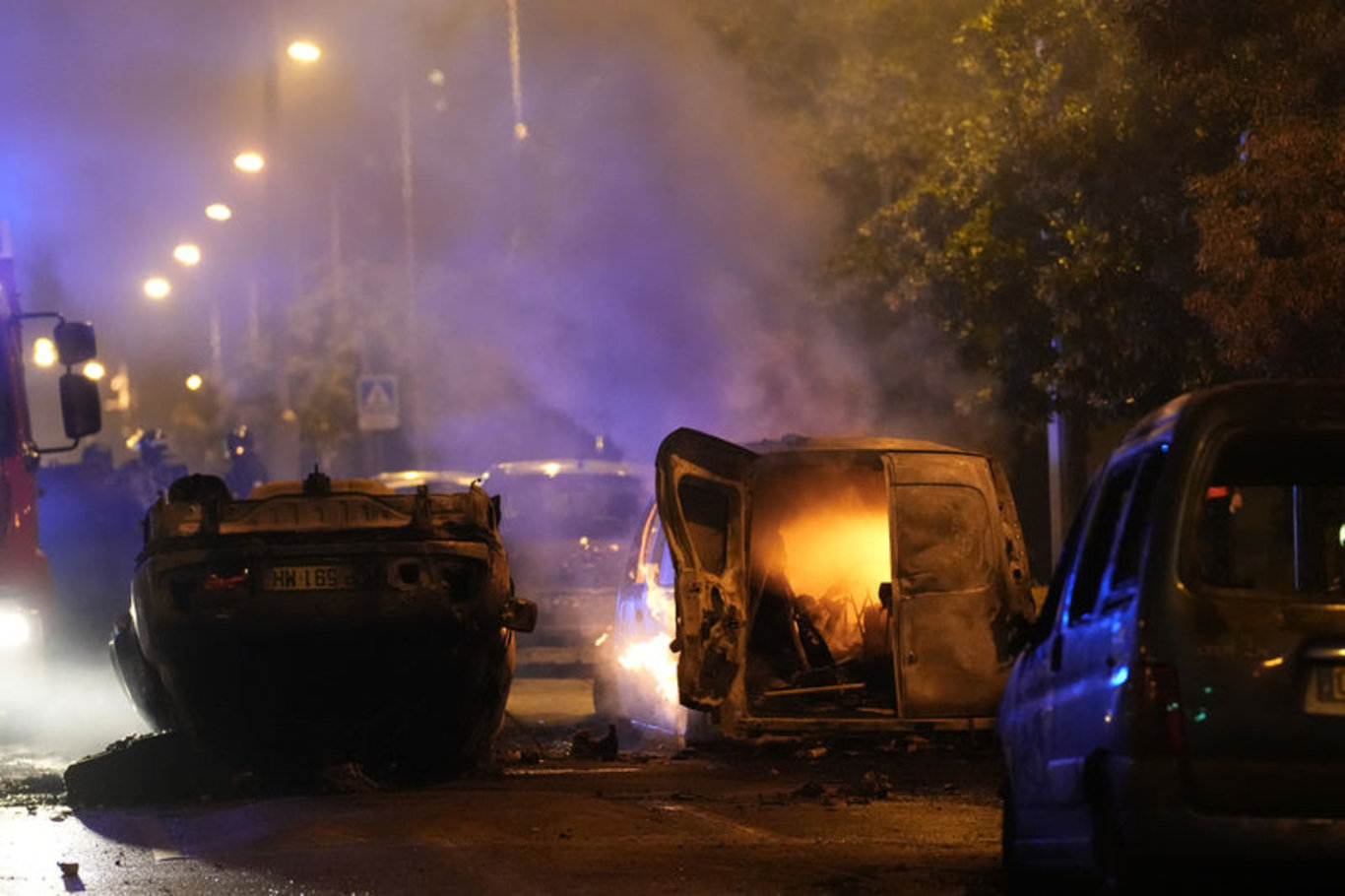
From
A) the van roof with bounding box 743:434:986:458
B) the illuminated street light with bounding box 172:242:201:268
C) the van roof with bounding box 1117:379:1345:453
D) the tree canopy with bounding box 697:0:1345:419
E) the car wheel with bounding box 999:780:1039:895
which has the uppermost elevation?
the illuminated street light with bounding box 172:242:201:268

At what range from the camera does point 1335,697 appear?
17.6 feet

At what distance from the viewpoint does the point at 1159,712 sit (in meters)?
5.36

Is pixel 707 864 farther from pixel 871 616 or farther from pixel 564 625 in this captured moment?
pixel 564 625

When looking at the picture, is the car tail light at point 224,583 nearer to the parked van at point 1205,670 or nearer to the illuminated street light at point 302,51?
the parked van at point 1205,670

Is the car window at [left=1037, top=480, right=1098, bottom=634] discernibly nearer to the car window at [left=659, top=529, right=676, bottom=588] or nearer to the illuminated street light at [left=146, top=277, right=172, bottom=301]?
the car window at [left=659, top=529, right=676, bottom=588]

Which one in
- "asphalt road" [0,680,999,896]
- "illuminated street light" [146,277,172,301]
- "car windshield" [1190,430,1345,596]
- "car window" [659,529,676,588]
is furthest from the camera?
"illuminated street light" [146,277,172,301]

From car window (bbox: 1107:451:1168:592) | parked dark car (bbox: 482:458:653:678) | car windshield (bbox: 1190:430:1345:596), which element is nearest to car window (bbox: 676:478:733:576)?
car windshield (bbox: 1190:430:1345:596)

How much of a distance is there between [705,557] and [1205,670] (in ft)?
18.6

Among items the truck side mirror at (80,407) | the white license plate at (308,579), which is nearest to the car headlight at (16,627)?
the truck side mirror at (80,407)

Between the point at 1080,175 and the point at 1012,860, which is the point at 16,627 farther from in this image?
the point at 1080,175

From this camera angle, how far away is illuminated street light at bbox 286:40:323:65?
21438mm

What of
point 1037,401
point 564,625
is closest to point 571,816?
point 564,625

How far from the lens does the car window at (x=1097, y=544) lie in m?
6.29

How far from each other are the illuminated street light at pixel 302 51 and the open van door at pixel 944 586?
1222 cm
